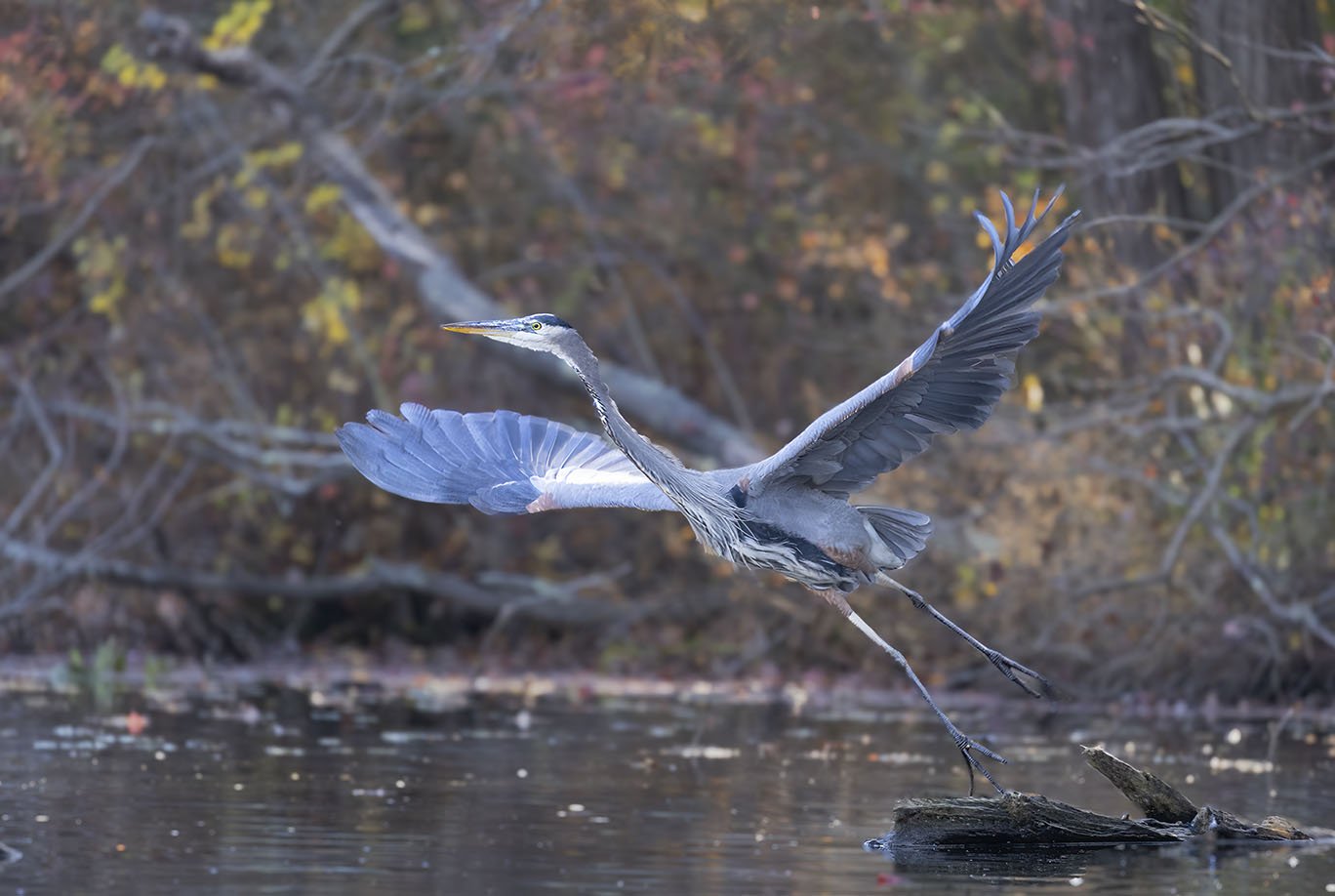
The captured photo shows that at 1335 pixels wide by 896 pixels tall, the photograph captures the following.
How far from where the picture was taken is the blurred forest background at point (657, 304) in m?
13.6

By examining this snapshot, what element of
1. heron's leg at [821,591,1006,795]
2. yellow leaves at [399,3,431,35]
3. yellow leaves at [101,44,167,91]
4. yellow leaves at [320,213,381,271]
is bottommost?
heron's leg at [821,591,1006,795]

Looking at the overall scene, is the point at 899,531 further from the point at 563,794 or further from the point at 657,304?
the point at 657,304

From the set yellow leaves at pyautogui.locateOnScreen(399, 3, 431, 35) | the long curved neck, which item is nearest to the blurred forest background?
yellow leaves at pyautogui.locateOnScreen(399, 3, 431, 35)

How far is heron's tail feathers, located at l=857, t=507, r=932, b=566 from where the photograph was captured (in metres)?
8.54

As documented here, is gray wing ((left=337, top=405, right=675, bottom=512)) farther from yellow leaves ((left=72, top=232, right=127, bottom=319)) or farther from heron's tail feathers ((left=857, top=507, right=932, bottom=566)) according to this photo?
yellow leaves ((left=72, top=232, right=127, bottom=319))

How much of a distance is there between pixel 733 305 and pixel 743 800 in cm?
1087

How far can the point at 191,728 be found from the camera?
11.6 meters

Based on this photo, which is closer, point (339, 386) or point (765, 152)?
point (339, 386)

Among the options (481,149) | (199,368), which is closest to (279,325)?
(199,368)

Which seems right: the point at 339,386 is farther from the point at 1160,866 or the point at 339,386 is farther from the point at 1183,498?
the point at 1160,866

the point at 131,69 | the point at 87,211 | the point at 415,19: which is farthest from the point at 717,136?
the point at 87,211

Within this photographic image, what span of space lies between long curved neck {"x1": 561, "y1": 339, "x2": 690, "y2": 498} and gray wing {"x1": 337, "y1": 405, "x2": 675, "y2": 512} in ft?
1.21

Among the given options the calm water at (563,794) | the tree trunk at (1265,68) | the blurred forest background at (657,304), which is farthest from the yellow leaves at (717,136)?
the calm water at (563,794)

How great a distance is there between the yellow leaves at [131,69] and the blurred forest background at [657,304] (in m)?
0.06
